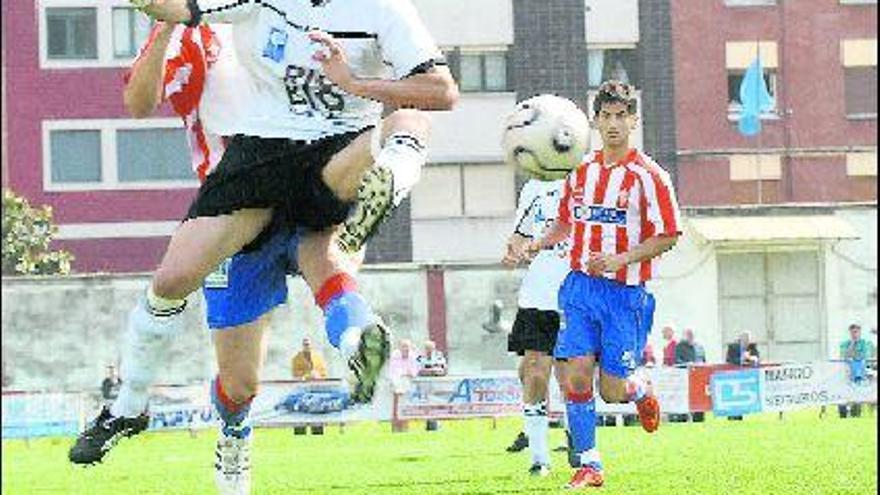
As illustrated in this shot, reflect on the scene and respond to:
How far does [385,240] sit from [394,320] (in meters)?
8.42

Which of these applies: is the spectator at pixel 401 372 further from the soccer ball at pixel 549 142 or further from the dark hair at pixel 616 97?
the soccer ball at pixel 549 142

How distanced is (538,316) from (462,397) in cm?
1346

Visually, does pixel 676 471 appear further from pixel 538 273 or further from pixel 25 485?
pixel 25 485

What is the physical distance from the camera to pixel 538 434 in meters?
15.1

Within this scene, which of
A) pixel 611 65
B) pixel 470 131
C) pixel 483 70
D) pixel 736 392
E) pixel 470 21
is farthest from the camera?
pixel 611 65

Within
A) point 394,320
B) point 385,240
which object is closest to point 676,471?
point 394,320

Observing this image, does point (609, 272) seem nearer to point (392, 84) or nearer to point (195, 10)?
point (392, 84)

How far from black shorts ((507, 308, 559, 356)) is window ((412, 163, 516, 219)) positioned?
32.9m

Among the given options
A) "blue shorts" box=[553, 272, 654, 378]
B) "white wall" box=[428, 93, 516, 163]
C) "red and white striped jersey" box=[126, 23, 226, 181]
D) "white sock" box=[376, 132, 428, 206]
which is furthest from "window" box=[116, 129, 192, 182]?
"white sock" box=[376, 132, 428, 206]

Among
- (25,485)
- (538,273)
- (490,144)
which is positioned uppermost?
→ (490,144)

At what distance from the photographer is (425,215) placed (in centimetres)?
4909

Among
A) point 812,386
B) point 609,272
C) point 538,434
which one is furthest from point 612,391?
point 812,386

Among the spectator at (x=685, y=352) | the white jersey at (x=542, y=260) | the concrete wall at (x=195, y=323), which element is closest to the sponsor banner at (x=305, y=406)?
the spectator at (x=685, y=352)

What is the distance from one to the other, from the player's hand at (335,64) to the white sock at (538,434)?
6519 millimetres
